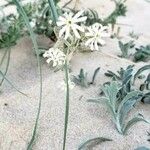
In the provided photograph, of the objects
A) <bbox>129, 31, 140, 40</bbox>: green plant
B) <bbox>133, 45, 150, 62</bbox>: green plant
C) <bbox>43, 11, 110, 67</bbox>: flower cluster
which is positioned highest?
<bbox>43, 11, 110, 67</bbox>: flower cluster

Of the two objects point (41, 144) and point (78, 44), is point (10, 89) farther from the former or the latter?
point (78, 44)

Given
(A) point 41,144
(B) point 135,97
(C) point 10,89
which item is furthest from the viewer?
(C) point 10,89

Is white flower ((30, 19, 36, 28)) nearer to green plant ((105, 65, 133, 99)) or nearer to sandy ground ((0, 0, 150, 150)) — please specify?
sandy ground ((0, 0, 150, 150))

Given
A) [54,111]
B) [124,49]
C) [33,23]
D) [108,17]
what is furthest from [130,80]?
[108,17]

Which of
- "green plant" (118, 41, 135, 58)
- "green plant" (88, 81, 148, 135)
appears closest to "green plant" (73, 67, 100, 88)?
"green plant" (88, 81, 148, 135)

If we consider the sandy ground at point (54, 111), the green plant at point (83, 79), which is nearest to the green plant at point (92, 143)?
the sandy ground at point (54, 111)

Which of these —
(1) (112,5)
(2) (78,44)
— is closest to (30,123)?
(2) (78,44)
